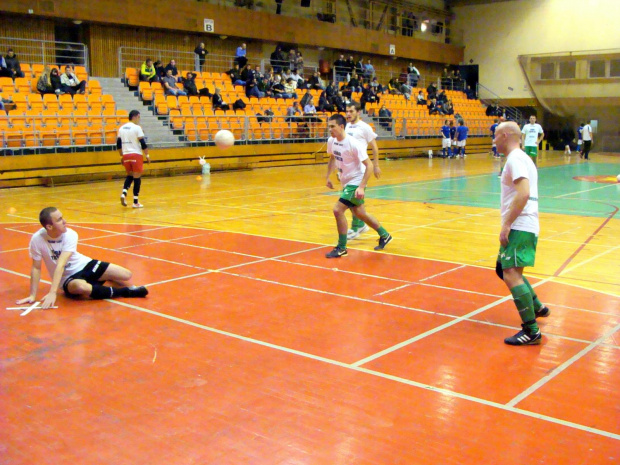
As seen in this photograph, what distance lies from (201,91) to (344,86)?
9.85 m

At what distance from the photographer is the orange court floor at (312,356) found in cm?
373

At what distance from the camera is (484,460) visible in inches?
139

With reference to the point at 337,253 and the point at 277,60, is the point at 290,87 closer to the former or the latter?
the point at 277,60

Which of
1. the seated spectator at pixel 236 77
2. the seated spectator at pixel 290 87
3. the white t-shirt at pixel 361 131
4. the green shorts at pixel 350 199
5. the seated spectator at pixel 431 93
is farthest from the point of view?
the seated spectator at pixel 431 93

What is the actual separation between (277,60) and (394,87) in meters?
9.63

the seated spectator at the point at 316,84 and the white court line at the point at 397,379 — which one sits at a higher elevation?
the seated spectator at the point at 316,84

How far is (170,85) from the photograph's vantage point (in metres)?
24.0

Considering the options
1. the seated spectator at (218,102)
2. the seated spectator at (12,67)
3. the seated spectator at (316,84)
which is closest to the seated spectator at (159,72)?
the seated spectator at (218,102)

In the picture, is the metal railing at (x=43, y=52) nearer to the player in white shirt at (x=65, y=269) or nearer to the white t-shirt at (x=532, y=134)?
the white t-shirt at (x=532, y=134)

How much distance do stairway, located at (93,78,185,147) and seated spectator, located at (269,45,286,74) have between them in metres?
8.73

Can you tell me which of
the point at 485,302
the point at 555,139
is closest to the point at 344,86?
the point at 555,139

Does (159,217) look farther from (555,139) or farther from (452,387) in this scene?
(555,139)

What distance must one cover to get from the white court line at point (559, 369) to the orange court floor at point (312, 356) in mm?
15

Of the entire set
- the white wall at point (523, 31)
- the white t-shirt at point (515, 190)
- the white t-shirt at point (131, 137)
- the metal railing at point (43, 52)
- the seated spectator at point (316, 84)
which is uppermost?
the white wall at point (523, 31)
